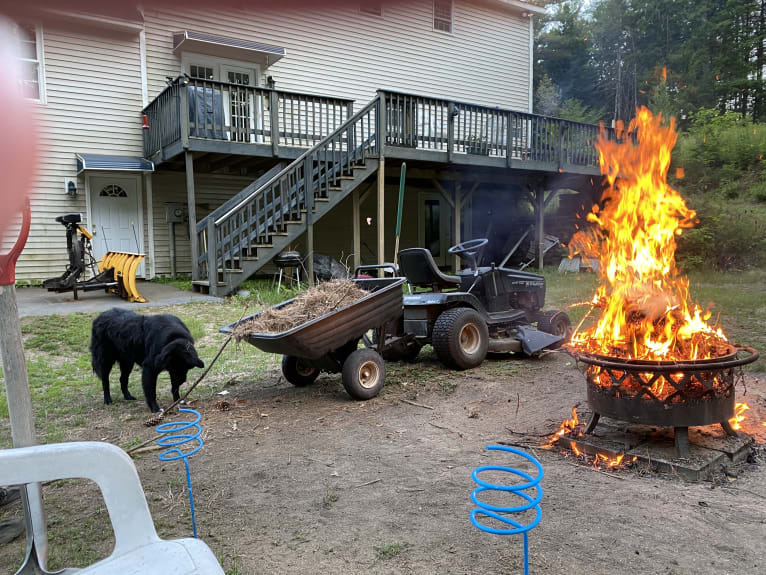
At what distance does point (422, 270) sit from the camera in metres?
6.30

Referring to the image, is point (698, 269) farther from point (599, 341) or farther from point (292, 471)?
point (292, 471)

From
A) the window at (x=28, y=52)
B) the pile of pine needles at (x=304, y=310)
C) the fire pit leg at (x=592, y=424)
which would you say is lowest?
the fire pit leg at (x=592, y=424)

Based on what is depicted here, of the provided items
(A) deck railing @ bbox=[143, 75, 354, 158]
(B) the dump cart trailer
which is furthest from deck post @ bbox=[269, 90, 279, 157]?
(B) the dump cart trailer

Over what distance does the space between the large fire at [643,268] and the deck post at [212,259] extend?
290 inches

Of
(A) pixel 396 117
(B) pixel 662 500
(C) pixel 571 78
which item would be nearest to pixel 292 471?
(B) pixel 662 500

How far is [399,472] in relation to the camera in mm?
3537

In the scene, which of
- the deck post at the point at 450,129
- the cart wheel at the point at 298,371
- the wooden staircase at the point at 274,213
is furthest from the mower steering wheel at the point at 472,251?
the deck post at the point at 450,129

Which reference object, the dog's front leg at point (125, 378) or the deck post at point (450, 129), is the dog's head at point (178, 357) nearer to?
the dog's front leg at point (125, 378)

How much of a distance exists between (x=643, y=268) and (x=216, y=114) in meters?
10.9

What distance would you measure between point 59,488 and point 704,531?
3.82 metres

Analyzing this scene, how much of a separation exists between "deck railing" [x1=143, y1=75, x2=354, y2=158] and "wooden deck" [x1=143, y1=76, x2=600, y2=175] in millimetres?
22

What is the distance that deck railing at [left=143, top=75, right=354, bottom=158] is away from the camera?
11.1m

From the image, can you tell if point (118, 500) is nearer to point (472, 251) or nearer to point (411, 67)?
point (472, 251)

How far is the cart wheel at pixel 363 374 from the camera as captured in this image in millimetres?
5141
